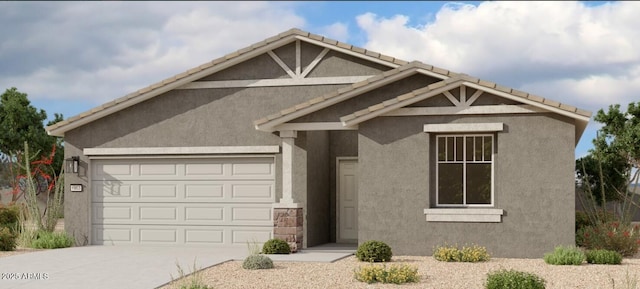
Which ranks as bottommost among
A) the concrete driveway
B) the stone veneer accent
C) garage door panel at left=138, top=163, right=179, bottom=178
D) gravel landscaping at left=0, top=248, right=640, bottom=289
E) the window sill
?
the concrete driveway

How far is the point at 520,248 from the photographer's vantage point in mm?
15156

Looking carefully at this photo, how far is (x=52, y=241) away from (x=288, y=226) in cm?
597

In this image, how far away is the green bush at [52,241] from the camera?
1800 cm

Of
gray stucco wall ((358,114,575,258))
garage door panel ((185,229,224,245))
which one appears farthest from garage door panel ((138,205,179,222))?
gray stucco wall ((358,114,575,258))

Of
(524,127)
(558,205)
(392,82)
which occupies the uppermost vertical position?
(392,82)

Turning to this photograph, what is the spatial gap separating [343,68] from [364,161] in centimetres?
305

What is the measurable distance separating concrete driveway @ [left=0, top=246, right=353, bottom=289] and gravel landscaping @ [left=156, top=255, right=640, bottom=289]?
0.73m

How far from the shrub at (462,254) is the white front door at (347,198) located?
4.14 meters

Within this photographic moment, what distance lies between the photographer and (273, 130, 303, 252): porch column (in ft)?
53.8

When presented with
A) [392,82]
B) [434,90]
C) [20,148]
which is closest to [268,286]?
[434,90]

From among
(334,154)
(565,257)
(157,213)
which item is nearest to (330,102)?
(334,154)

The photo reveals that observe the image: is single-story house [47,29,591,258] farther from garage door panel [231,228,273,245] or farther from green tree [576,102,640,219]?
green tree [576,102,640,219]

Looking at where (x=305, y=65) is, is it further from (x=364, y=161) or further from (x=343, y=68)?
(x=364, y=161)

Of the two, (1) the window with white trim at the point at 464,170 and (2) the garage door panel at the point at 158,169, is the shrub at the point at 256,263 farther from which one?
(2) the garage door panel at the point at 158,169
